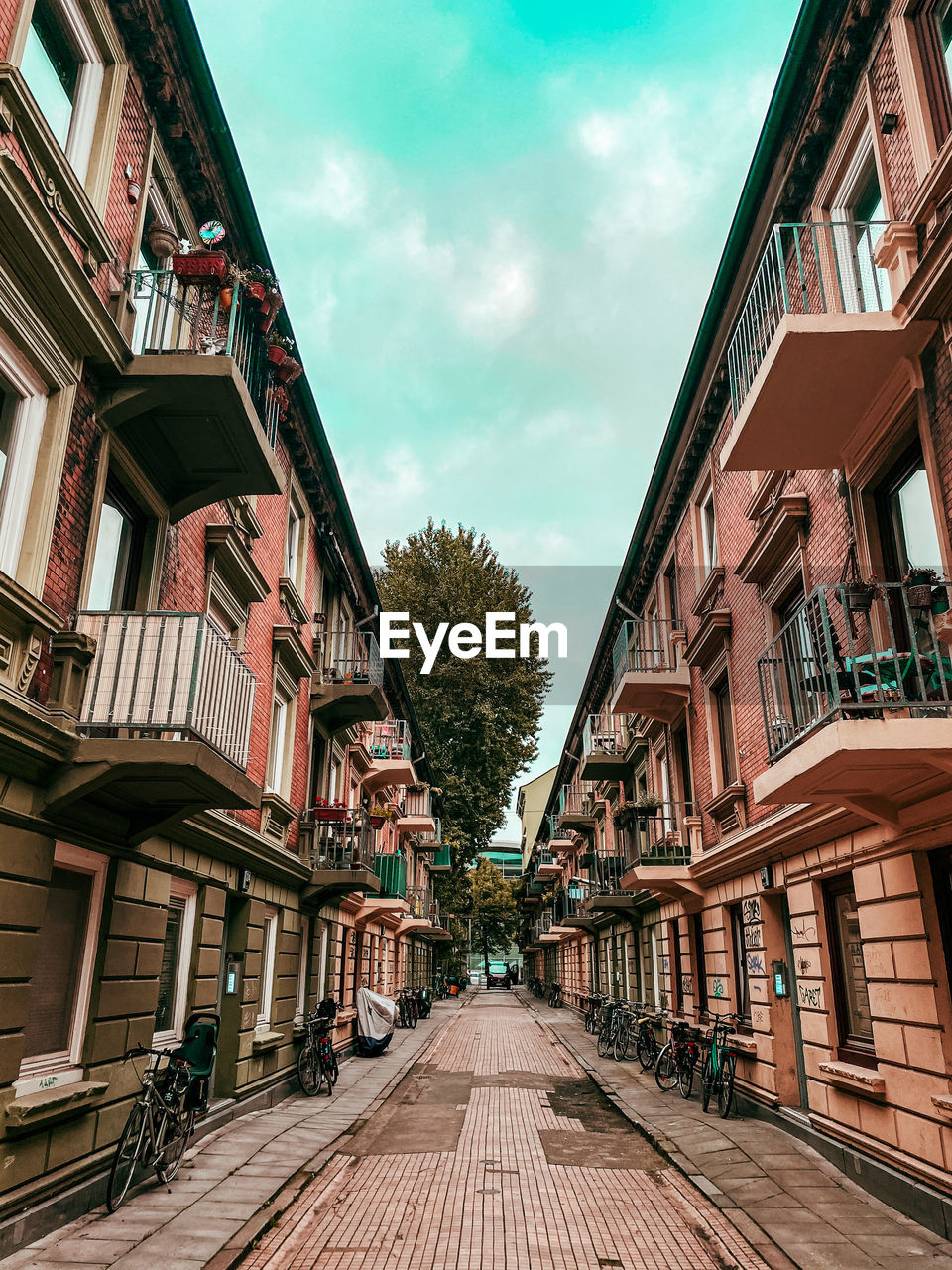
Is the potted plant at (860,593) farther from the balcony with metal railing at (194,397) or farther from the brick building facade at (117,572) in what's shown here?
the balcony with metal railing at (194,397)

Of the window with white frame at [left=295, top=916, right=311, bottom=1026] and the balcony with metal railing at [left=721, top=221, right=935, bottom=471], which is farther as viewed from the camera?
the window with white frame at [left=295, top=916, right=311, bottom=1026]

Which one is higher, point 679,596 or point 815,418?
point 679,596

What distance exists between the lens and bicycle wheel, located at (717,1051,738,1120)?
37.8ft

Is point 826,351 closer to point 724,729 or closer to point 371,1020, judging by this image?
point 724,729

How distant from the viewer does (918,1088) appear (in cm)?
699

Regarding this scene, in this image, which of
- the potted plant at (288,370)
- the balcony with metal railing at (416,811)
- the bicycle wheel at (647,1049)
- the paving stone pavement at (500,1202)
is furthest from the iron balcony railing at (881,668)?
the balcony with metal railing at (416,811)

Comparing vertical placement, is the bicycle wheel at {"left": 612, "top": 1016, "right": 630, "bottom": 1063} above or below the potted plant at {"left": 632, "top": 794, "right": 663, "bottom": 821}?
below

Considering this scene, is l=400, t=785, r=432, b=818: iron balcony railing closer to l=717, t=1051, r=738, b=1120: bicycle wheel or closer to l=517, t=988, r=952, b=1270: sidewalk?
l=517, t=988, r=952, b=1270: sidewalk

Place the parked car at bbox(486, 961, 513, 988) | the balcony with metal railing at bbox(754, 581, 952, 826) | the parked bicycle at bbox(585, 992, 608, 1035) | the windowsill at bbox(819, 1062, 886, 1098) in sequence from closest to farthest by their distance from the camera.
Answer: the balcony with metal railing at bbox(754, 581, 952, 826) → the windowsill at bbox(819, 1062, 886, 1098) → the parked bicycle at bbox(585, 992, 608, 1035) → the parked car at bbox(486, 961, 513, 988)

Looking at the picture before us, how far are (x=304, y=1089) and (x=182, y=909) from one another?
5.38m

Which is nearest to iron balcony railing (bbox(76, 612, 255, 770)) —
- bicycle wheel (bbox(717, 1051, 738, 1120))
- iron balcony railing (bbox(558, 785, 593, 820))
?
bicycle wheel (bbox(717, 1051, 738, 1120))

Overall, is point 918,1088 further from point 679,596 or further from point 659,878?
point 679,596

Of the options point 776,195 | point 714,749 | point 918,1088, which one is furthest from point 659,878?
point 776,195

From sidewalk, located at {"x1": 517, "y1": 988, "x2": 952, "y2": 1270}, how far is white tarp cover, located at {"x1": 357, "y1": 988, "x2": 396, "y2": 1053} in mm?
7220
